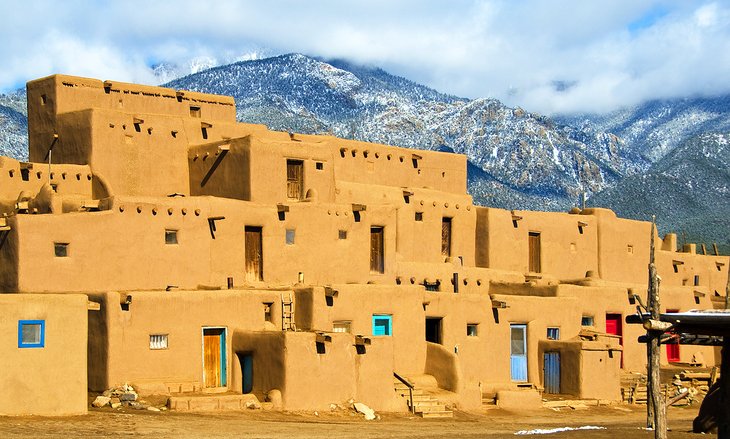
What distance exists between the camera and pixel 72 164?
125 feet

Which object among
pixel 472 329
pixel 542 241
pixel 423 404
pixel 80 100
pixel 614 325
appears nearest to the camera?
pixel 423 404

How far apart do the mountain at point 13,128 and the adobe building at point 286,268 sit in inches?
1476

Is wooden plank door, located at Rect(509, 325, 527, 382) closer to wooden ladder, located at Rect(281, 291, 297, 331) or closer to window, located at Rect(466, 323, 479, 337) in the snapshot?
window, located at Rect(466, 323, 479, 337)

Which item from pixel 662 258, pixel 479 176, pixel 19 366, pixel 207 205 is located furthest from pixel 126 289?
pixel 479 176

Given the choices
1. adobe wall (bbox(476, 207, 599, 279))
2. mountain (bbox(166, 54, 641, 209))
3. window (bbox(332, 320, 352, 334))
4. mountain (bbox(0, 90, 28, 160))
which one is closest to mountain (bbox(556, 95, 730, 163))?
mountain (bbox(166, 54, 641, 209))

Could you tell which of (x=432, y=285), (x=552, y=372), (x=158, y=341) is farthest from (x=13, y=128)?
(x=158, y=341)

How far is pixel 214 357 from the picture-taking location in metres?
32.3

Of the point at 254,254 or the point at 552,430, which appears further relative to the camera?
the point at 254,254

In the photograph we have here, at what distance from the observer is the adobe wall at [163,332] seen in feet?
99.3

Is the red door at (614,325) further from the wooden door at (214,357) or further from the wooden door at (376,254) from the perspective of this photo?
the wooden door at (214,357)

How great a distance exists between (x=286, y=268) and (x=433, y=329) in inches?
183

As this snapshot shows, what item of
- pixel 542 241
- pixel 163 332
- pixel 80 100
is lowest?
pixel 163 332

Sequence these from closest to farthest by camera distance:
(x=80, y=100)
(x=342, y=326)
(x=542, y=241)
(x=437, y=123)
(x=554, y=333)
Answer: (x=342, y=326) → (x=80, y=100) → (x=554, y=333) → (x=542, y=241) → (x=437, y=123)

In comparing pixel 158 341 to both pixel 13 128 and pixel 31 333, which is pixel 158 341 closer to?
pixel 31 333
